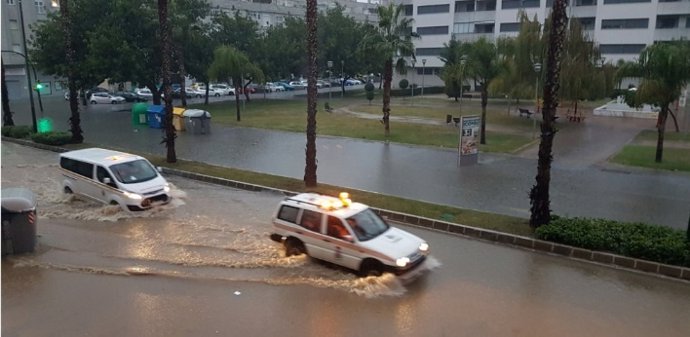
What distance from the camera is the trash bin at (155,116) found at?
107 feet

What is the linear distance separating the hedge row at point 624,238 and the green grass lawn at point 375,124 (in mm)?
12764

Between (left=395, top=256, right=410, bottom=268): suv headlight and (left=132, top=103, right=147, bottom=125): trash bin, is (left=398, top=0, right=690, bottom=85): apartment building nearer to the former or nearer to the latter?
(left=132, top=103, right=147, bottom=125): trash bin

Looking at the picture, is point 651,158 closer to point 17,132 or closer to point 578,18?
point 578,18

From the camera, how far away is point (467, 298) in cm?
977

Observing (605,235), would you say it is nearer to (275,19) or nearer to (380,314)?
(380,314)

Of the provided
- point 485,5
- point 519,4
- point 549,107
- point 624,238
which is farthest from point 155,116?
point 485,5

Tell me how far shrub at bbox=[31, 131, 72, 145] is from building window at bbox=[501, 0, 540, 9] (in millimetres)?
54408

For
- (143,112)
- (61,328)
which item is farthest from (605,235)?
(143,112)

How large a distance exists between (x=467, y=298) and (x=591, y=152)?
59.9 ft

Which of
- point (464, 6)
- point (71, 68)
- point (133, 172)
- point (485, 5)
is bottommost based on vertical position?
point (133, 172)

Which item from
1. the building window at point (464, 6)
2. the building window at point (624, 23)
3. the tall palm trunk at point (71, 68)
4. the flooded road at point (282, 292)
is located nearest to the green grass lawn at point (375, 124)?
the tall palm trunk at point (71, 68)

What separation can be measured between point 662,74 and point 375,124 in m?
17.2

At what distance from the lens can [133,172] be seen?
15445 mm

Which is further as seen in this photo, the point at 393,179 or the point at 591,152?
the point at 591,152
